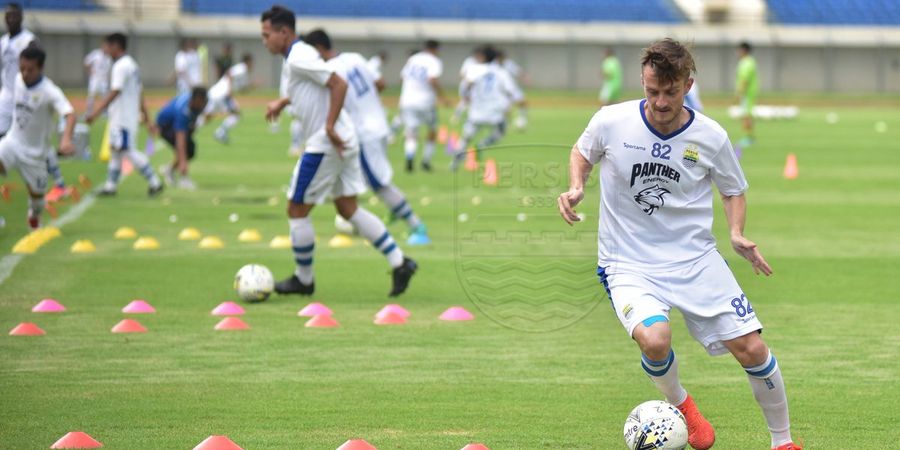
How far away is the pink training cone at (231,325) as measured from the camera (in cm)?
1002

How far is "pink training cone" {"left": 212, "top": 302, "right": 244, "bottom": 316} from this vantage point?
34.9 ft


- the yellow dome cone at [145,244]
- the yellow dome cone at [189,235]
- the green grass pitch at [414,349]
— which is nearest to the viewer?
the green grass pitch at [414,349]

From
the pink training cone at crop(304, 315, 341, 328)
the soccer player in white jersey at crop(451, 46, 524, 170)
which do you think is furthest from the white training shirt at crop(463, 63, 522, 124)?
the pink training cone at crop(304, 315, 341, 328)

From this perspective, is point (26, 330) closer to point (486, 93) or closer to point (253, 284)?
point (253, 284)

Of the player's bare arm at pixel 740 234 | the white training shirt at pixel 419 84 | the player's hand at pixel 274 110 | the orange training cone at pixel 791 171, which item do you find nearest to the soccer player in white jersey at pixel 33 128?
the player's hand at pixel 274 110

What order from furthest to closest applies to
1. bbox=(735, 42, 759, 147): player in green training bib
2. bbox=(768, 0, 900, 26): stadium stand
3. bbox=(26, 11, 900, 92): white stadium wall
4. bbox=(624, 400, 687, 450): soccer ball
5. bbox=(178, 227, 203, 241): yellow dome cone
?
bbox=(768, 0, 900, 26): stadium stand → bbox=(26, 11, 900, 92): white stadium wall → bbox=(735, 42, 759, 147): player in green training bib → bbox=(178, 227, 203, 241): yellow dome cone → bbox=(624, 400, 687, 450): soccer ball

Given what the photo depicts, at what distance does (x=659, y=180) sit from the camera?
253 inches

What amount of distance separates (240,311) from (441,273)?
286cm

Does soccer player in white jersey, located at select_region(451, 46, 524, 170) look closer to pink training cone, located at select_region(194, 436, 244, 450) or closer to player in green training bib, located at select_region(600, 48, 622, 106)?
player in green training bib, located at select_region(600, 48, 622, 106)

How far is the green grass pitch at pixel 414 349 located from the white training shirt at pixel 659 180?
101cm

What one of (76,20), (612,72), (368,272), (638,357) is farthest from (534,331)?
(76,20)

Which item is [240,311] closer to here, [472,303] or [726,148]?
[472,303]

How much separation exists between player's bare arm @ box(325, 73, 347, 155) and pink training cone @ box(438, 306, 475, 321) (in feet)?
5.43

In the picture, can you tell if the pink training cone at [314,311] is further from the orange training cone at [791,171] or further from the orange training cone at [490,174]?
the orange training cone at [791,171]
